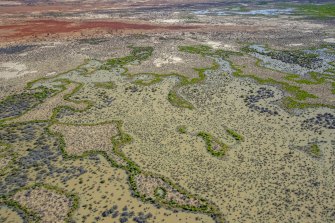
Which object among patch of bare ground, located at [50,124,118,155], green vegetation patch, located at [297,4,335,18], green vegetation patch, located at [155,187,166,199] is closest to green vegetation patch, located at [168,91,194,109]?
patch of bare ground, located at [50,124,118,155]

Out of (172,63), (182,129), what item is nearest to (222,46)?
(172,63)

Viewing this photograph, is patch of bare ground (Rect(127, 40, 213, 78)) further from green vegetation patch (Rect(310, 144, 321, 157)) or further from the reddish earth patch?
the reddish earth patch

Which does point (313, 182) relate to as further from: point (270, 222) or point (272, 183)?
point (270, 222)

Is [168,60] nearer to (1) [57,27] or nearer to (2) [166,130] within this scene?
(2) [166,130]

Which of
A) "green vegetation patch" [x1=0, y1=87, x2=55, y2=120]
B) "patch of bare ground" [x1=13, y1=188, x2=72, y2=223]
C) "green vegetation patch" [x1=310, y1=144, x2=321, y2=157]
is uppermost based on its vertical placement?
"green vegetation patch" [x1=0, y1=87, x2=55, y2=120]

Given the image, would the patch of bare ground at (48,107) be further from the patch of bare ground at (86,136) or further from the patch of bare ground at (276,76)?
the patch of bare ground at (276,76)

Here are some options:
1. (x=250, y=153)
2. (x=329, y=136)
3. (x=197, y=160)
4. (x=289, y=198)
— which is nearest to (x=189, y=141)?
(x=197, y=160)

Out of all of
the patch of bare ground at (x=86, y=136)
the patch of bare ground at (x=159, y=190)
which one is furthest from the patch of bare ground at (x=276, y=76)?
the patch of bare ground at (x=86, y=136)

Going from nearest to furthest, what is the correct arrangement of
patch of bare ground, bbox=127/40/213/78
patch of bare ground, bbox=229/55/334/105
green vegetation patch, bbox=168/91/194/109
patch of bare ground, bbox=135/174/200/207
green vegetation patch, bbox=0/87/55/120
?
1. patch of bare ground, bbox=135/174/200/207
2. green vegetation patch, bbox=0/87/55/120
3. green vegetation patch, bbox=168/91/194/109
4. patch of bare ground, bbox=229/55/334/105
5. patch of bare ground, bbox=127/40/213/78
